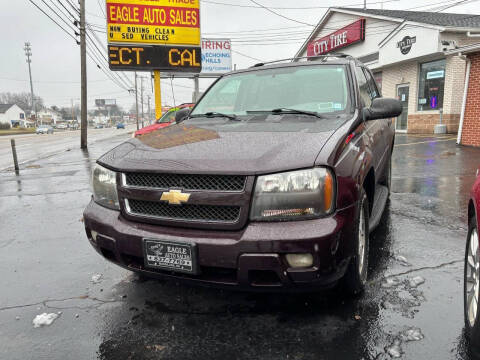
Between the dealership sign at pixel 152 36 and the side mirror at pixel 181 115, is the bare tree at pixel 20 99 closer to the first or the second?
the dealership sign at pixel 152 36

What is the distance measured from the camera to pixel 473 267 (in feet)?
7.22

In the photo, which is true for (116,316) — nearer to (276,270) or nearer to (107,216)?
(107,216)

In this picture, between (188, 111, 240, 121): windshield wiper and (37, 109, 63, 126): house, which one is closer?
(188, 111, 240, 121): windshield wiper

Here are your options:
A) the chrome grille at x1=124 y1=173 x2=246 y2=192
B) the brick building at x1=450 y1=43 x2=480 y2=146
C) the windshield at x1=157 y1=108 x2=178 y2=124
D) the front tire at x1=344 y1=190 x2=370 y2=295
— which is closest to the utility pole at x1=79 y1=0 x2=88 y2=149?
the windshield at x1=157 y1=108 x2=178 y2=124

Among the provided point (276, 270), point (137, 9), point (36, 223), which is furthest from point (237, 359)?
point (137, 9)

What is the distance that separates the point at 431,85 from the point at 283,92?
15565mm

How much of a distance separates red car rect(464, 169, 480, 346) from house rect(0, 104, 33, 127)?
4320 inches

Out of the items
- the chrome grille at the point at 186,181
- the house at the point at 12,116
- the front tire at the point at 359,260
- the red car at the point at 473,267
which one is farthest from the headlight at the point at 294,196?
the house at the point at 12,116

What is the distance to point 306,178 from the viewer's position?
2.11 metres

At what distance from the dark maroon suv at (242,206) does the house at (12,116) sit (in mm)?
108377

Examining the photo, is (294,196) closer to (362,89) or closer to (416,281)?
(416,281)

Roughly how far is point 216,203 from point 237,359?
2.95 feet

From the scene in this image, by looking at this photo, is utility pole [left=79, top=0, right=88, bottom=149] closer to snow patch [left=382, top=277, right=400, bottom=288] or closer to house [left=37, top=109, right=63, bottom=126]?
snow patch [left=382, top=277, right=400, bottom=288]

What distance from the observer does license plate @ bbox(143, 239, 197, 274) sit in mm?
2180
